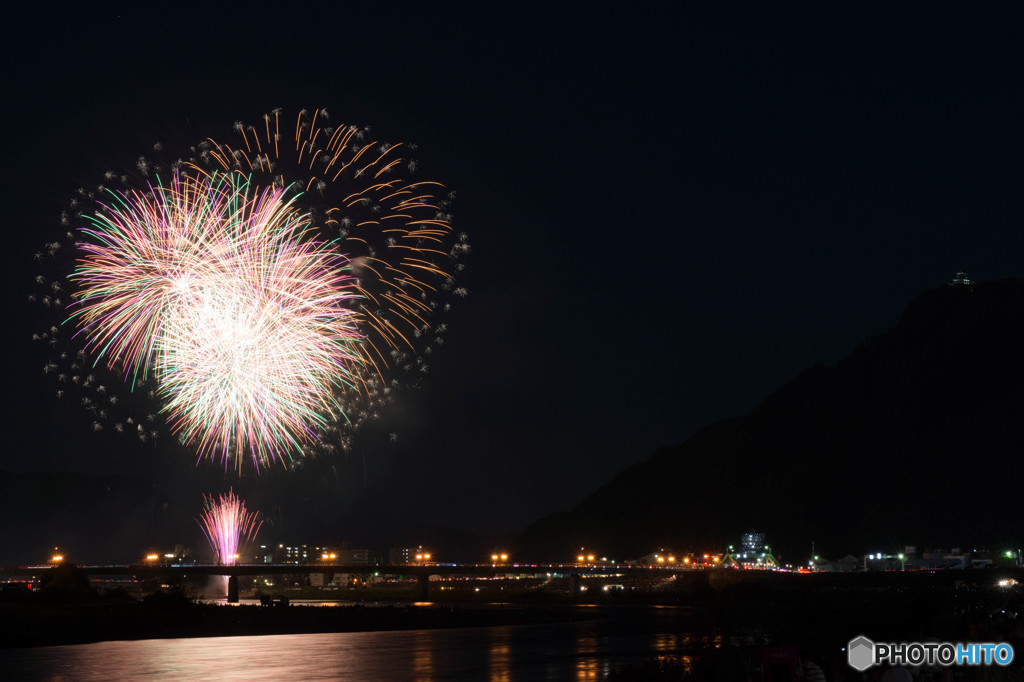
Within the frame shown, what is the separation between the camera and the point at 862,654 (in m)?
28.2

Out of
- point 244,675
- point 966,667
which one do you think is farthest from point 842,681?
point 244,675

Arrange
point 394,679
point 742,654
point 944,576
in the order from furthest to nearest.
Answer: point 944,576 → point 742,654 → point 394,679

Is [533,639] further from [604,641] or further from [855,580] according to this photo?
[855,580]

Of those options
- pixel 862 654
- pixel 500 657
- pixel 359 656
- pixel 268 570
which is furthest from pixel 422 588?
pixel 862 654

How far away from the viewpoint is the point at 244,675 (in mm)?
44594

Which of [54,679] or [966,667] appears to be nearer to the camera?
[966,667]

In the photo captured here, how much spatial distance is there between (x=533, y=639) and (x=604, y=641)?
5.13 metres

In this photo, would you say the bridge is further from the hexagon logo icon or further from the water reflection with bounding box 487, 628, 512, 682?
the hexagon logo icon

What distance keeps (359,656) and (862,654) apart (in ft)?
108
